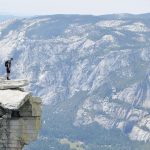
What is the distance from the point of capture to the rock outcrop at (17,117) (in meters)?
25.0

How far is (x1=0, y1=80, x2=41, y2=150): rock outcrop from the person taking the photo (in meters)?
25.0

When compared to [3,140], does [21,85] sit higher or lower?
higher

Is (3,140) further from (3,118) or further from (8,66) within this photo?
(8,66)

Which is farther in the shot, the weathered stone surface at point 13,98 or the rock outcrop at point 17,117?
the rock outcrop at point 17,117

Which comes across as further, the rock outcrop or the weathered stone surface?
the rock outcrop

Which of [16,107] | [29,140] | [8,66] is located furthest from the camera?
[8,66]

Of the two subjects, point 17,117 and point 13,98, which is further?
point 17,117

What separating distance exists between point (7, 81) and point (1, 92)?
5.37ft

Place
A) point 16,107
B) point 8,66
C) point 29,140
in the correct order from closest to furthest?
point 16,107
point 29,140
point 8,66

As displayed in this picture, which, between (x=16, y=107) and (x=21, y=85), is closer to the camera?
(x=16, y=107)

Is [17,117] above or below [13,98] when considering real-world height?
below

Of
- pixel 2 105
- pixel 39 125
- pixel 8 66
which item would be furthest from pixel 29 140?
pixel 8 66

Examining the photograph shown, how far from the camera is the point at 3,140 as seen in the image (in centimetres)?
2542

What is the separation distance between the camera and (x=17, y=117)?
84.7ft
